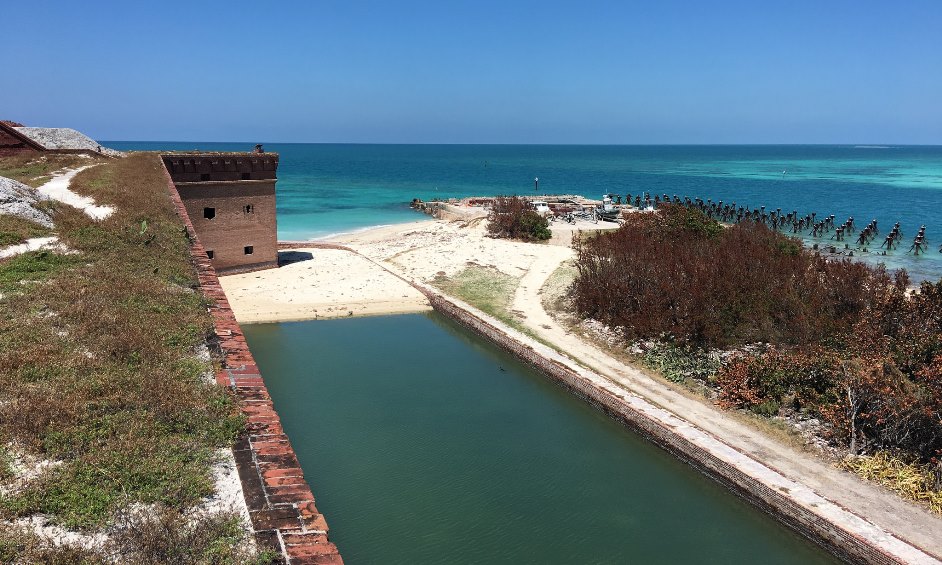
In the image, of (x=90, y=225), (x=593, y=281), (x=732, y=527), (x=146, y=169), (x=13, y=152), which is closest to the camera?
(x=732, y=527)

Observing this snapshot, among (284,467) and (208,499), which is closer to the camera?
(208,499)

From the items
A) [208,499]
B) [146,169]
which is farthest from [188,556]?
[146,169]

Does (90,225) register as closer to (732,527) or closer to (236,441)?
(236,441)

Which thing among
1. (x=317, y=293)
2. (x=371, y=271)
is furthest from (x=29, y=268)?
(x=371, y=271)

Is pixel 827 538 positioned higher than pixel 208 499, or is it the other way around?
pixel 208 499

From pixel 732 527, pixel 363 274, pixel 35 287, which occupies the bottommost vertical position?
pixel 732 527

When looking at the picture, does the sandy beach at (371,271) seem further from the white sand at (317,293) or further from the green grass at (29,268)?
the green grass at (29,268)
